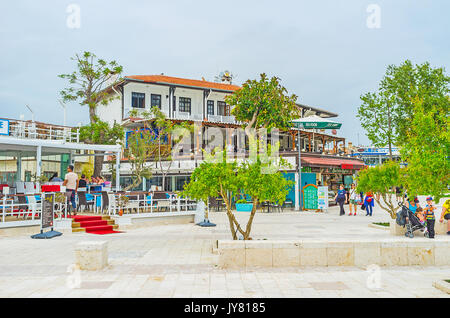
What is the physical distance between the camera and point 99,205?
53.1ft

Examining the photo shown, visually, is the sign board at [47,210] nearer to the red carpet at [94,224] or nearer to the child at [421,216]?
the red carpet at [94,224]

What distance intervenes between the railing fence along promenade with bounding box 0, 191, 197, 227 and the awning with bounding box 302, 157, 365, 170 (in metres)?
11.4

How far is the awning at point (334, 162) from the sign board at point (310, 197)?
2077mm

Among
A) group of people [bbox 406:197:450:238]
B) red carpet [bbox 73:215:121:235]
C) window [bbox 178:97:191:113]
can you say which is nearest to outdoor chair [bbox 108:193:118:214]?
red carpet [bbox 73:215:121:235]

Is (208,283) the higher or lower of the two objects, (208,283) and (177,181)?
the lower

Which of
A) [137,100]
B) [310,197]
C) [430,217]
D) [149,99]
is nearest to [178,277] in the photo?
[430,217]

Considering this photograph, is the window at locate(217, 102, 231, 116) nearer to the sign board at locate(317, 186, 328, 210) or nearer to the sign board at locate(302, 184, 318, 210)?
the sign board at locate(302, 184, 318, 210)

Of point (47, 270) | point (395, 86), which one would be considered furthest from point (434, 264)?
point (395, 86)

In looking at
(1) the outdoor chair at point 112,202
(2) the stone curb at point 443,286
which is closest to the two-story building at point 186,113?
(1) the outdoor chair at point 112,202

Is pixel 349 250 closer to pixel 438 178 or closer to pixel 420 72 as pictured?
pixel 438 178

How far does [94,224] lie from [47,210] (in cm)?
246

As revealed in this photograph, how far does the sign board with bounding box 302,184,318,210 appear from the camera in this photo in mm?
24641
